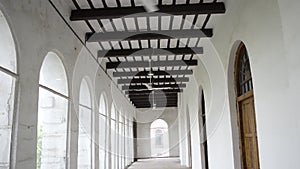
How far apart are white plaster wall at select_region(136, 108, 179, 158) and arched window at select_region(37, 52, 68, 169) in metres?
16.4

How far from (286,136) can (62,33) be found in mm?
3755

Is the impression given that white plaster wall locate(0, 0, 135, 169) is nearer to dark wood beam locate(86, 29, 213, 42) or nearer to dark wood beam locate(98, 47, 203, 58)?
dark wood beam locate(86, 29, 213, 42)

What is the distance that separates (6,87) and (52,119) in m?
1.88

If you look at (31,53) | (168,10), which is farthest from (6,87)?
(168,10)

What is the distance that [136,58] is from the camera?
8.60 metres

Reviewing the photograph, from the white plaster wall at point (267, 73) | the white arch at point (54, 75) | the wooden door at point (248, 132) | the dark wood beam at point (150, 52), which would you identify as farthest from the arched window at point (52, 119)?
the wooden door at point (248, 132)

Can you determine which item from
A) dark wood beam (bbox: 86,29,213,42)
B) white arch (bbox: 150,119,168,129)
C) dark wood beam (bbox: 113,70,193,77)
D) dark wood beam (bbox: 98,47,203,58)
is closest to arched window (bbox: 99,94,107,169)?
dark wood beam (bbox: 113,70,193,77)

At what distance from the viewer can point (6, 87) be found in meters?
3.21

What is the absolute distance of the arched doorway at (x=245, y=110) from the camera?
452 cm

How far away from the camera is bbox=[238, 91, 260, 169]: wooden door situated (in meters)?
4.48

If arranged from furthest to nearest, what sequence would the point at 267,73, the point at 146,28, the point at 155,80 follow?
the point at 155,80
the point at 146,28
the point at 267,73

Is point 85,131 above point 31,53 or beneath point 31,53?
beneath

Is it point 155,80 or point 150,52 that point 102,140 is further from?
point 155,80

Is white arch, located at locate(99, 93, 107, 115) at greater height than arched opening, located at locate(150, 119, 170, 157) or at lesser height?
greater
